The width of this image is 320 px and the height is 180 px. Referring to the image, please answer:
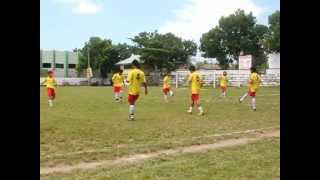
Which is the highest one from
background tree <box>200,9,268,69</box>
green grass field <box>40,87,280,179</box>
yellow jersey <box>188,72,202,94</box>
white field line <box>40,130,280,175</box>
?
background tree <box>200,9,268,69</box>

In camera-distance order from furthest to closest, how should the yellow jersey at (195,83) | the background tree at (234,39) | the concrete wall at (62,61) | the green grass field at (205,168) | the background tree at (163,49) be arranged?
1. the concrete wall at (62,61)
2. the background tree at (234,39)
3. the background tree at (163,49)
4. the yellow jersey at (195,83)
5. the green grass field at (205,168)

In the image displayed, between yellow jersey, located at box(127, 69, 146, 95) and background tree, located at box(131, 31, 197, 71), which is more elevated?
background tree, located at box(131, 31, 197, 71)

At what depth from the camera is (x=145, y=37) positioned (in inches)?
3226

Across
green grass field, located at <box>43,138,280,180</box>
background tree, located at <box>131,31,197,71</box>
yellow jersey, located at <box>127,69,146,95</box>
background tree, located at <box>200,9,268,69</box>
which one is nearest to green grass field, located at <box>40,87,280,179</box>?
green grass field, located at <box>43,138,280,180</box>

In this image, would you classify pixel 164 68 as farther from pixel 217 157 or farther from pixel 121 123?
pixel 217 157

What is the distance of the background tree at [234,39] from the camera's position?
75812 millimetres

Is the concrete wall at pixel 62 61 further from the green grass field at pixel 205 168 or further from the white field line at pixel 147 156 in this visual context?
the green grass field at pixel 205 168

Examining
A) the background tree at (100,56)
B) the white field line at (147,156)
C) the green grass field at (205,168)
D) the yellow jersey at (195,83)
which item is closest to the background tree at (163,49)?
the background tree at (100,56)

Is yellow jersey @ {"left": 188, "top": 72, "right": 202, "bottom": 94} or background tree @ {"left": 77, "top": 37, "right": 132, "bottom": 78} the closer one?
yellow jersey @ {"left": 188, "top": 72, "right": 202, "bottom": 94}

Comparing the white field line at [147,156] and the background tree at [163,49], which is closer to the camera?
the white field line at [147,156]

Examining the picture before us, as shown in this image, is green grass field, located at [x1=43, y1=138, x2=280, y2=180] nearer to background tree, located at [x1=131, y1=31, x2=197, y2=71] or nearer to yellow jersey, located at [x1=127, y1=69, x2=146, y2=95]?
yellow jersey, located at [x1=127, y1=69, x2=146, y2=95]

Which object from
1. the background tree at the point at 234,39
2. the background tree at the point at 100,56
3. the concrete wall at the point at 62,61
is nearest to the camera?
the background tree at the point at 234,39

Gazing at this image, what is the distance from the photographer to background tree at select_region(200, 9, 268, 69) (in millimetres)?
75812

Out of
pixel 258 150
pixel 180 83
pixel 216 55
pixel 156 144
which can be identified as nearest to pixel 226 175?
pixel 258 150
